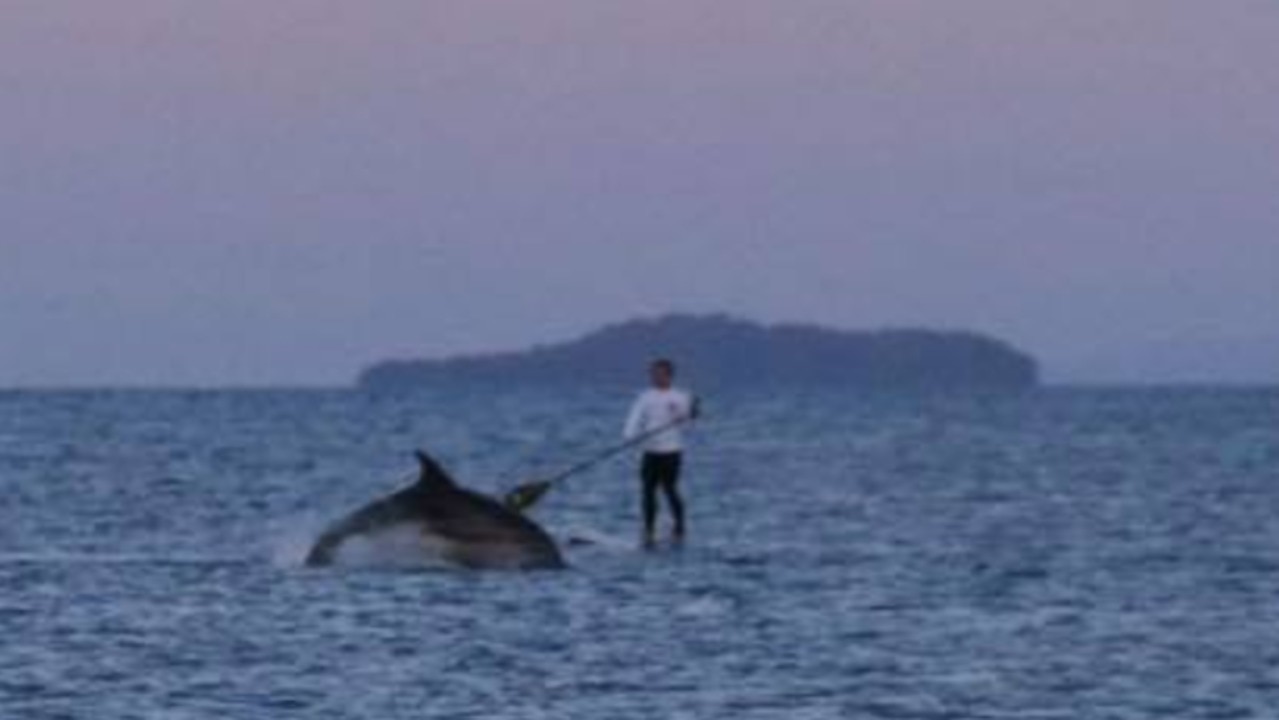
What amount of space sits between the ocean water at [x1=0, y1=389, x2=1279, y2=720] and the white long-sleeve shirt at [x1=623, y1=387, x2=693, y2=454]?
3.60 feet

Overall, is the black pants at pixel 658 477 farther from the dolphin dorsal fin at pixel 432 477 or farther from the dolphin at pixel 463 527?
the dolphin dorsal fin at pixel 432 477

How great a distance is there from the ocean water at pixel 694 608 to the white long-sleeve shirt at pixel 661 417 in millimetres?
1098

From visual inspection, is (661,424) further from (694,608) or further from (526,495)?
(694,608)

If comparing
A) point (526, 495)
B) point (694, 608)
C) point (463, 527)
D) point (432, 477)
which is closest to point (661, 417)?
point (526, 495)

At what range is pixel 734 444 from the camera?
369 feet

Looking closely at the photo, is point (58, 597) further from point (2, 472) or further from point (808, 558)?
point (2, 472)

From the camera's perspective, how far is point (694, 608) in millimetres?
34969

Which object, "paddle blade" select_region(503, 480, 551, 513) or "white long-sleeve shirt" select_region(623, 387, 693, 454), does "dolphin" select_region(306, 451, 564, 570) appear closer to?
"paddle blade" select_region(503, 480, 551, 513)

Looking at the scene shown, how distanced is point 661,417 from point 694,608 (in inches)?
248

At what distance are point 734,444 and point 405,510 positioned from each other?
74014 millimetres

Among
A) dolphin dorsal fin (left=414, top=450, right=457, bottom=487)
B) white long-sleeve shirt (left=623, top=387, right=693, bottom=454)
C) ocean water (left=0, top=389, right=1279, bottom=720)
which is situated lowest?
ocean water (left=0, top=389, right=1279, bottom=720)

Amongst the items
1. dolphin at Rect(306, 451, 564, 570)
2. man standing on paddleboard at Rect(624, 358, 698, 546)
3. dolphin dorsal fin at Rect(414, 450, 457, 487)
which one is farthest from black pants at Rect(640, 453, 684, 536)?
dolphin dorsal fin at Rect(414, 450, 457, 487)

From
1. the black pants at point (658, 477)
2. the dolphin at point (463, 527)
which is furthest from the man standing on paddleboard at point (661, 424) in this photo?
the dolphin at point (463, 527)

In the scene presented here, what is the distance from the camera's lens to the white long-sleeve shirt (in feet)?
135
